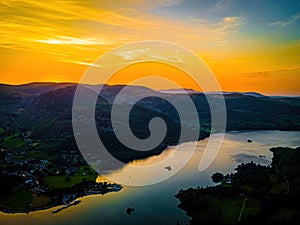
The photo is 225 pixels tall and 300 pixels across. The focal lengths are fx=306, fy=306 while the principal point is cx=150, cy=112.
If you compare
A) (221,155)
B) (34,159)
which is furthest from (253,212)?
(34,159)

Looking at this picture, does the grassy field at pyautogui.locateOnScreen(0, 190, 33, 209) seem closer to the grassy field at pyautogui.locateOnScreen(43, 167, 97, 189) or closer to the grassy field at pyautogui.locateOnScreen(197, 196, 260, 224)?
the grassy field at pyautogui.locateOnScreen(43, 167, 97, 189)

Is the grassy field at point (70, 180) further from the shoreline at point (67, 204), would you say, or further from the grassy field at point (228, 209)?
the grassy field at point (228, 209)

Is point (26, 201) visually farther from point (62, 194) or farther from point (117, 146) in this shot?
point (117, 146)

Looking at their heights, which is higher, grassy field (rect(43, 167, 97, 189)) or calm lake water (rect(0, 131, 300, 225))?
grassy field (rect(43, 167, 97, 189))

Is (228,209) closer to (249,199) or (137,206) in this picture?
(249,199)

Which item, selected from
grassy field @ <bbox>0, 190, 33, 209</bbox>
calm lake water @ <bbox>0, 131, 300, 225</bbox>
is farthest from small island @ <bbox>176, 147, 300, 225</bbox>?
grassy field @ <bbox>0, 190, 33, 209</bbox>

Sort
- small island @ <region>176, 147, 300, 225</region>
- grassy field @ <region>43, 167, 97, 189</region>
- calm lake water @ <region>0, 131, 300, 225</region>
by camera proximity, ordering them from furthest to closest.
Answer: grassy field @ <region>43, 167, 97, 189</region>
calm lake water @ <region>0, 131, 300, 225</region>
small island @ <region>176, 147, 300, 225</region>

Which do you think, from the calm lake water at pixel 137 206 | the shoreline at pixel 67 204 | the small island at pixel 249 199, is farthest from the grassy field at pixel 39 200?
the small island at pixel 249 199

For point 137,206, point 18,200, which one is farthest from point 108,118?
point 137,206
